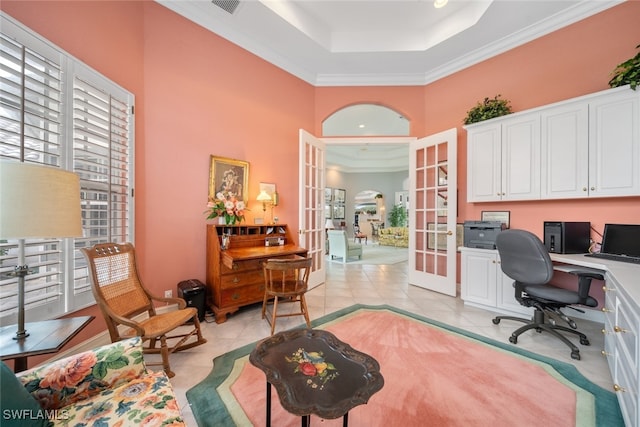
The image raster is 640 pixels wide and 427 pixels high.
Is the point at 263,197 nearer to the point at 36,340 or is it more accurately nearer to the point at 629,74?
the point at 36,340

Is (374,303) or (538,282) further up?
(538,282)

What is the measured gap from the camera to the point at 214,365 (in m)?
1.89

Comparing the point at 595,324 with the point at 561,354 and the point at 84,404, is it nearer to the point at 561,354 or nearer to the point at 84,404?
the point at 561,354

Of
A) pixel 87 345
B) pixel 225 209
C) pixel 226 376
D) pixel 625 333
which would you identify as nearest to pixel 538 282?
pixel 625 333

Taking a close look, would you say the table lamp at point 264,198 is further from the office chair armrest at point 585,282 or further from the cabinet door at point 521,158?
the office chair armrest at point 585,282

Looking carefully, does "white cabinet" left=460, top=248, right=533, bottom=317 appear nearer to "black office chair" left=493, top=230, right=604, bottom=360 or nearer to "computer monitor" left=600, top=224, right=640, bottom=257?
"black office chair" left=493, top=230, right=604, bottom=360

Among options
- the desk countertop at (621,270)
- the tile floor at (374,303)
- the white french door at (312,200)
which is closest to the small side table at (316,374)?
the tile floor at (374,303)

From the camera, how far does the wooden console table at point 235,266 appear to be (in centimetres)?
260

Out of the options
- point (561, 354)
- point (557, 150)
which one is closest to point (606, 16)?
point (557, 150)

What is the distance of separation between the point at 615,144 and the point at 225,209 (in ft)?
13.7

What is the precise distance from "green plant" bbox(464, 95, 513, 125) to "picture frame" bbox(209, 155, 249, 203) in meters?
3.25

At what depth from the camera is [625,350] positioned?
1.32m

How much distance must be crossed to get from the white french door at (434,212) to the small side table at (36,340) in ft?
13.1

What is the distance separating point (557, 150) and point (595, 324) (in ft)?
6.47
